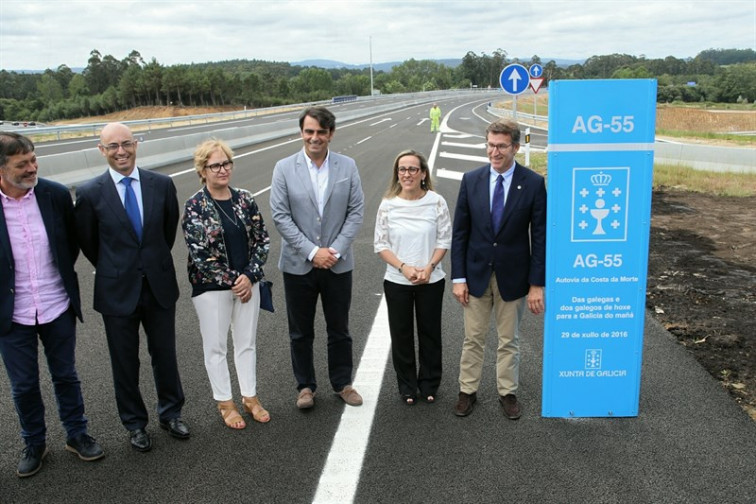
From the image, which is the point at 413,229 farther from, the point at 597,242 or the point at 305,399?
the point at 305,399

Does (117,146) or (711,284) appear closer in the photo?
(117,146)

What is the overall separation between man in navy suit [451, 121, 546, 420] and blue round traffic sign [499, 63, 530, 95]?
1401 centimetres

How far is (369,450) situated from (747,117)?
66351mm

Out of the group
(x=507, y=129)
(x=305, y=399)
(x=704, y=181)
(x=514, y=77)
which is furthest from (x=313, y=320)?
(x=514, y=77)

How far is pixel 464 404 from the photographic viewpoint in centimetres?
434

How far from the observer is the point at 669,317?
617cm

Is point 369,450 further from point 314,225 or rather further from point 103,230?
point 103,230

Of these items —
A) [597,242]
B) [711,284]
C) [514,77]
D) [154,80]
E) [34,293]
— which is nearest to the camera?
[34,293]

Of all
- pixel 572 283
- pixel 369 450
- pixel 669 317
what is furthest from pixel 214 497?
pixel 669 317

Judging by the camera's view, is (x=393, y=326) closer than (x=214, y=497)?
No

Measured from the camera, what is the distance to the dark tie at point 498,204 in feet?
13.7

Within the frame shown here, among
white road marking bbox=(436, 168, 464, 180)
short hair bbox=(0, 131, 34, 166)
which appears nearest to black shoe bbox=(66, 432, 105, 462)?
short hair bbox=(0, 131, 34, 166)

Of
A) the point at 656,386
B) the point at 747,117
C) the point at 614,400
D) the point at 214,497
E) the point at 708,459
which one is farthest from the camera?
the point at 747,117

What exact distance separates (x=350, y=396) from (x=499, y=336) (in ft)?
3.82
